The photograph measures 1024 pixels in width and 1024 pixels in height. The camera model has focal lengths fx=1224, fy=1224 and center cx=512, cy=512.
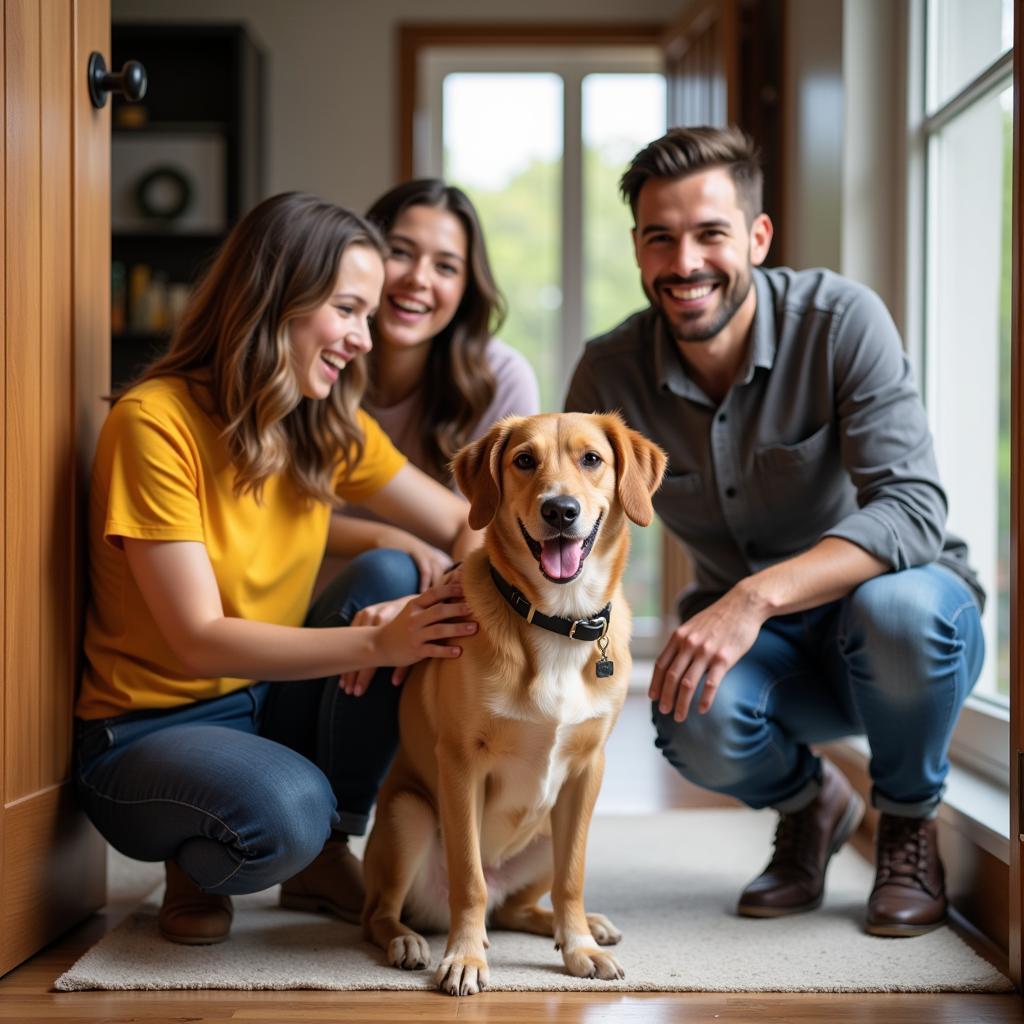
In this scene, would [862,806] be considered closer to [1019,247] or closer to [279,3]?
[1019,247]

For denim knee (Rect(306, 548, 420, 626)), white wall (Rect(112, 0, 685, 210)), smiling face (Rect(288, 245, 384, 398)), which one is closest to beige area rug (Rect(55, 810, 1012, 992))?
denim knee (Rect(306, 548, 420, 626))

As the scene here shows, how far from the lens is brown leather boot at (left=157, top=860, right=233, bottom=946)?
1897 mm

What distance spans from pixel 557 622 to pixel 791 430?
2.33ft

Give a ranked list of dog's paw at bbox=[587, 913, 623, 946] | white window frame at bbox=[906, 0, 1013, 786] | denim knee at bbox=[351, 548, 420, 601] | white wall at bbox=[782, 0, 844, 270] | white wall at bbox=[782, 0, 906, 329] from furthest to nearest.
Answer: white wall at bbox=[782, 0, 844, 270] → white wall at bbox=[782, 0, 906, 329] → white window frame at bbox=[906, 0, 1013, 786] → denim knee at bbox=[351, 548, 420, 601] → dog's paw at bbox=[587, 913, 623, 946]

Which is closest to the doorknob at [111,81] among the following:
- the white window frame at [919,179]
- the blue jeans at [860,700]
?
the blue jeans at [860,700]

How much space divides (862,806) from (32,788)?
1.74 m

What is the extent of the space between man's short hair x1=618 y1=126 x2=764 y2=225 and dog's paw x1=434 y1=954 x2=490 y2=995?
1361mm

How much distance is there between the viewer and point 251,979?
1.72m

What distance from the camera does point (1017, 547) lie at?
5.73 ft

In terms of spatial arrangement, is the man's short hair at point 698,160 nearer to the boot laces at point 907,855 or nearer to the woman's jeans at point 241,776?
the woman's jeans at point 241,776

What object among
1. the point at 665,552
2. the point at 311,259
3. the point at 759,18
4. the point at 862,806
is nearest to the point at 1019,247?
the point at 311,259

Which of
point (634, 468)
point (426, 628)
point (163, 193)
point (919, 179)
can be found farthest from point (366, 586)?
point (163, 193)

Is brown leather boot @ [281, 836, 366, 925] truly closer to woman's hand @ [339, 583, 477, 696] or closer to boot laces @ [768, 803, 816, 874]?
woman's hand @ [339, 583, 477, 696]

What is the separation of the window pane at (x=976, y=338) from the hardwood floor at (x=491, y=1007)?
1062mm
